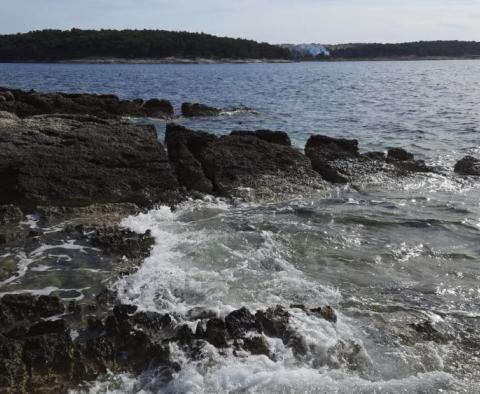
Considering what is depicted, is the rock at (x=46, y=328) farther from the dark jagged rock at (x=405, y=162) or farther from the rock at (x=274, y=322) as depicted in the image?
the dark jagged rock at (x=405, y=162)

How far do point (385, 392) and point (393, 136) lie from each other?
1860cm

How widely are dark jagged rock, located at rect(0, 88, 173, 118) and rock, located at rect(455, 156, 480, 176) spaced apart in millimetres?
15417

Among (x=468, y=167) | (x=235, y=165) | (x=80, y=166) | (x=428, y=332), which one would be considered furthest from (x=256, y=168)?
(x=428, y=332)

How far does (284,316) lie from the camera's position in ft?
23.5

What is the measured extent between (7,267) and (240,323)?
4.24 metres

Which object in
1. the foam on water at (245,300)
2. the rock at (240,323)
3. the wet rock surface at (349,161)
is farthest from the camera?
the wet rock surface at (349,161)

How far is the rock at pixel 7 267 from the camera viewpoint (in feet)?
27.8

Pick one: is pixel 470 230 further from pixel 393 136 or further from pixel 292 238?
pixel 393 136

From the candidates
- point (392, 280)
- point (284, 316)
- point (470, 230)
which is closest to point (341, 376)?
point (284, 316)

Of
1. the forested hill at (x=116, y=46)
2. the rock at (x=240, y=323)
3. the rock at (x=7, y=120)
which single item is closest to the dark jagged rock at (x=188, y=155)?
the rock at (x=7, y=120)

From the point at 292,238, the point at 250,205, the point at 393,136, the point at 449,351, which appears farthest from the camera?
the point at 393,136

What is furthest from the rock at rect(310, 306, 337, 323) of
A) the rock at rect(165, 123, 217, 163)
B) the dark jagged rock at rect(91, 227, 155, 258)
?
the rock at rect(165, 123, 217, 163)

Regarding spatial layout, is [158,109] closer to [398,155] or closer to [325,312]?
[398,155]

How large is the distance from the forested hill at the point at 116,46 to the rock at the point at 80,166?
14391 centimetres
